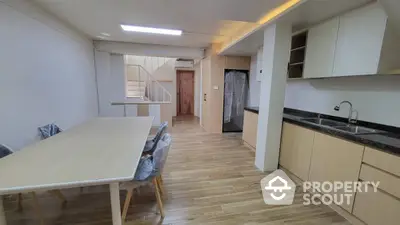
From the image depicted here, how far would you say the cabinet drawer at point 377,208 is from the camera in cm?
149

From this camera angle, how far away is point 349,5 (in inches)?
77.5

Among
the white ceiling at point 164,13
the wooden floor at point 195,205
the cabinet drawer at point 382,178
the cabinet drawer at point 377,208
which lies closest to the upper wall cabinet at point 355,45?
the white ceiling at point 164,13

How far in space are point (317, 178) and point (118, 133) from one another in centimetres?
249

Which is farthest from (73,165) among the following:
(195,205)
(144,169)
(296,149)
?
(296,149)

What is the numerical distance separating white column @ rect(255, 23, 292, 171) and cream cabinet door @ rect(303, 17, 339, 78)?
36 centimetres

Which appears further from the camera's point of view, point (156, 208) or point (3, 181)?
point (156, 208)

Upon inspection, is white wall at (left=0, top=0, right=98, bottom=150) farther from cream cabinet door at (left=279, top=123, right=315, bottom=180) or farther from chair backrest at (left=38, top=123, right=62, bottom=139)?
cream cabinet door at (left=279, top=123, right=315, bottom=180)

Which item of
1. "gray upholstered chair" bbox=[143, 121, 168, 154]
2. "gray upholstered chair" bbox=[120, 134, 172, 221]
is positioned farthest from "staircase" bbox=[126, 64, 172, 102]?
"gray upholstered chair" bbox=[120, 134, 172, 221]

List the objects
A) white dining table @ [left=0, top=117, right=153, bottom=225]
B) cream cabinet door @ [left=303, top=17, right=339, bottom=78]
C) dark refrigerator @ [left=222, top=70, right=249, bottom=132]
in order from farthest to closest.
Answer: dark refrigerator @ [left=222, top=70, right=249, bottom=132], cream cabinet door @ [left=303, top=17, right=339, bottom=78], white dining table @ [left=0, top=117, right=153, bottom=225]

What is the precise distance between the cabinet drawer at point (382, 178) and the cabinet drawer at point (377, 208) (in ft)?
0.20

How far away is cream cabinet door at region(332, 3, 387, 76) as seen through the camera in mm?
1812

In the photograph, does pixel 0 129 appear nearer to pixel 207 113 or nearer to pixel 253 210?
pixel 253 210

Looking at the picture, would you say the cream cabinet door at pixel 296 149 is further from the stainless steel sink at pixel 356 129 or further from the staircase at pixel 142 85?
the staircase at pixel 142 85

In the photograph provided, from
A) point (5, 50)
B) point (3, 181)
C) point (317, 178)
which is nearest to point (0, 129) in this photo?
point (5, 50)
